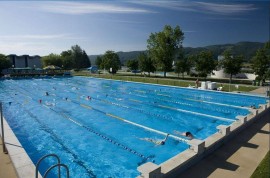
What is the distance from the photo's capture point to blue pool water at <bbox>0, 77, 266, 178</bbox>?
8.41 m

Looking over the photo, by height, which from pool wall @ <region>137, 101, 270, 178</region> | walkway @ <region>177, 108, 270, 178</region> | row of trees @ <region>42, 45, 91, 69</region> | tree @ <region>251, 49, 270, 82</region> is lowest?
walkway @ <region>177, 108, 270, 178</region>

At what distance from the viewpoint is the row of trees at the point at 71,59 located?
217ft

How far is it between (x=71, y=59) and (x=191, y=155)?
245 ft

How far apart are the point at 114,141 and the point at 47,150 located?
291cm

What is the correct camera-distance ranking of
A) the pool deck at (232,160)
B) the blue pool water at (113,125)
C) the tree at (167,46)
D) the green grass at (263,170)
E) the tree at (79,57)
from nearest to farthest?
the green grass at (263,170), the pool deck at (232,160), the blue pool water at (113,125), the tree at (167,46), the tree at (79,57)

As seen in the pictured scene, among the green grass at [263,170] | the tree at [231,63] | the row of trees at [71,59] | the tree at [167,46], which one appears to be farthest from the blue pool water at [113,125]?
the row of trees at [71,59]

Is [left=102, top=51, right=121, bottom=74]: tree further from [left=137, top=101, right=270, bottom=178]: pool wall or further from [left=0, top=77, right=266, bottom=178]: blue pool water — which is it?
[left=137, top=101, right=270, bottom=178]: pool wall

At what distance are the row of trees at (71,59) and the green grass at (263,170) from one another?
66600 millimetres

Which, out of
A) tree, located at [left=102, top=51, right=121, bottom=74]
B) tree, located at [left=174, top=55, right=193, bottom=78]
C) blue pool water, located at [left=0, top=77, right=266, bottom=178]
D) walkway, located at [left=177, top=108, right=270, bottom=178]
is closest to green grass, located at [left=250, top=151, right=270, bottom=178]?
walkway, located at [left=177, top=108, right=270, bottom=178]

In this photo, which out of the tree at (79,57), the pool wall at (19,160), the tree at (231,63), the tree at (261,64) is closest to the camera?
the pool wall at (19,160)

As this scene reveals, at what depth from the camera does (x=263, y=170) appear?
5.95 meters

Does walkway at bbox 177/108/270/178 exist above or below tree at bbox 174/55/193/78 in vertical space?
below

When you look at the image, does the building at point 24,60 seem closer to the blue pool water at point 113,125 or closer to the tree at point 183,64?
the tree at point 183,64

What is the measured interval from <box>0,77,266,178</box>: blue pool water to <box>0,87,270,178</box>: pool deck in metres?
2.09
